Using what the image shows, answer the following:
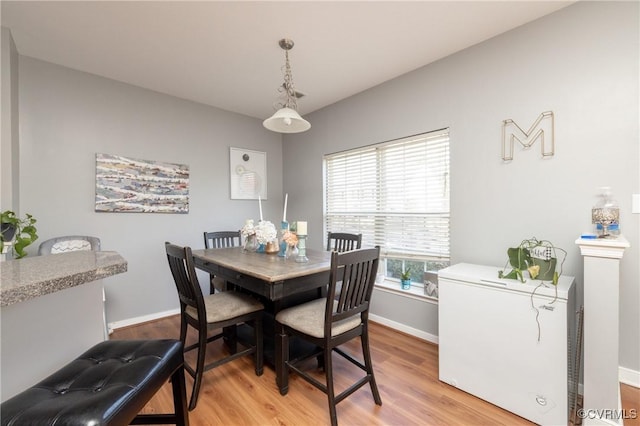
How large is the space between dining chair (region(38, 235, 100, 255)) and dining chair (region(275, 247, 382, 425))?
76.9 inches

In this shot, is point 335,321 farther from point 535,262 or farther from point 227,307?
point 535,262

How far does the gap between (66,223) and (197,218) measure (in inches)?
47.6

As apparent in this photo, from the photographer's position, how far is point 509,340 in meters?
1.64

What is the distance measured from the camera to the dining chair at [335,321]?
150 centimetres

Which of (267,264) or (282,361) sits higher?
(267,264)

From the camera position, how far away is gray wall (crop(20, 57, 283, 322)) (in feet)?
8.16

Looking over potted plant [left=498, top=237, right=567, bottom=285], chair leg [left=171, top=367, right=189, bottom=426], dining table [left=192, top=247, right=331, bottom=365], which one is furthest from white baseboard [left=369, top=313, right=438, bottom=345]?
chair leg [left=171, top=367, right=189, bottom=426]

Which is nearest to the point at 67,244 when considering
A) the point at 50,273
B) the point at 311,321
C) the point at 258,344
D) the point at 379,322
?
the point at 258,344

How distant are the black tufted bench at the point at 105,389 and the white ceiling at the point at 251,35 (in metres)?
2.08

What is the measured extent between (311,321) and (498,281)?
1.19 metres

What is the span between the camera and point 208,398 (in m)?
1.77

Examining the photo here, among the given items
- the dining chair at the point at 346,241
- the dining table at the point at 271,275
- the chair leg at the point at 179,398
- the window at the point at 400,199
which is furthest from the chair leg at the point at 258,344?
the window at the point at 400,199

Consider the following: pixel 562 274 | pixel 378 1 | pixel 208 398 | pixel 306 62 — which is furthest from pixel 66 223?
pixel 562 274

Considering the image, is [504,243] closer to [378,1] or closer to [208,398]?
[378,1]
